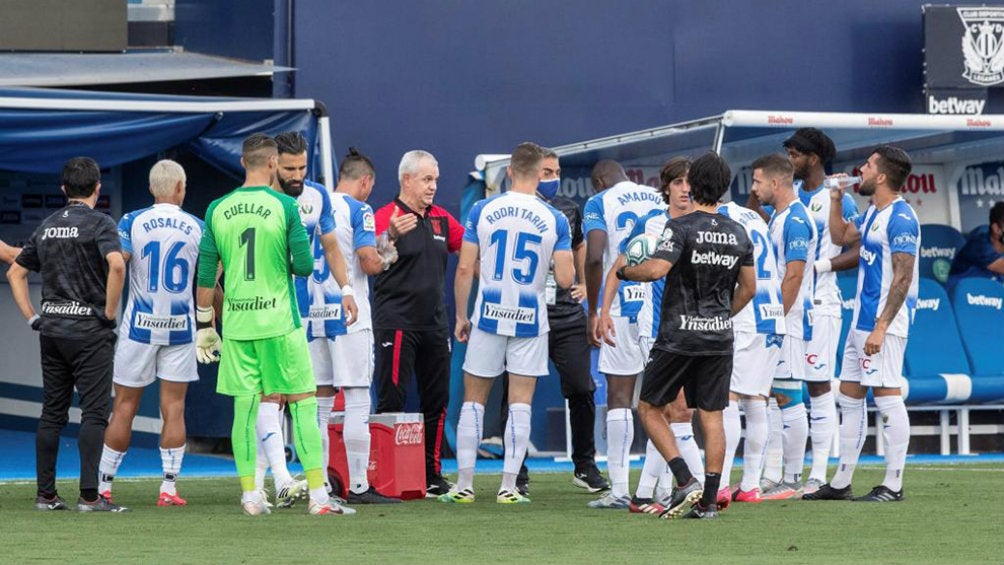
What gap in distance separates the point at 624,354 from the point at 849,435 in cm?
146

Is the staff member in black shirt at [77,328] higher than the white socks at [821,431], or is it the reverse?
the staff member in black shirt at [77,328]

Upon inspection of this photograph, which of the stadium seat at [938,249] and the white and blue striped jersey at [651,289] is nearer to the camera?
the white and blue striped jersey at [651,289]

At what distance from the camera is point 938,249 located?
15375 millimetres

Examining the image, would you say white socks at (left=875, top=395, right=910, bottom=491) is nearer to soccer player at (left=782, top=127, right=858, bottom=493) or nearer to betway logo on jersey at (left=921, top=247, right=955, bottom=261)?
soccer player at (left=782, top=127, right=858, bottom=493)

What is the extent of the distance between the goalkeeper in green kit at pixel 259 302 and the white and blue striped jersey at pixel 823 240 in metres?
3.40

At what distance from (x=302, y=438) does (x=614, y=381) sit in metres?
1.96

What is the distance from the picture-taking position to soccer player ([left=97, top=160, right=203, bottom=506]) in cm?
970

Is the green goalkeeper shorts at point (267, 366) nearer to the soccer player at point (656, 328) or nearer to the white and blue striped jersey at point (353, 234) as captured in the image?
the white and blue striped jersey at point (353, 234)

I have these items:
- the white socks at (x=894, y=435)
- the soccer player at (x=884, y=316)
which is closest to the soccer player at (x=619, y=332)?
the soccer player at (x=884, y=316)

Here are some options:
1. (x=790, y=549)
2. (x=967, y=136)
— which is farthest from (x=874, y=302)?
(x=967, y=136)

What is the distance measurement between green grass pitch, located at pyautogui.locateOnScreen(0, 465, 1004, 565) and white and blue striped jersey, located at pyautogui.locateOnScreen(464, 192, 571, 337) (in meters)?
1.03

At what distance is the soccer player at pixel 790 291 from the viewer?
10.1 meters

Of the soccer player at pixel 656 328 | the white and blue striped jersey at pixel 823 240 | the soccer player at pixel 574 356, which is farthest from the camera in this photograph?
the soccer player at pixel 574 356

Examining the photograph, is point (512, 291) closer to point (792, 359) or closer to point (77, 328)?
point (792, 359)
